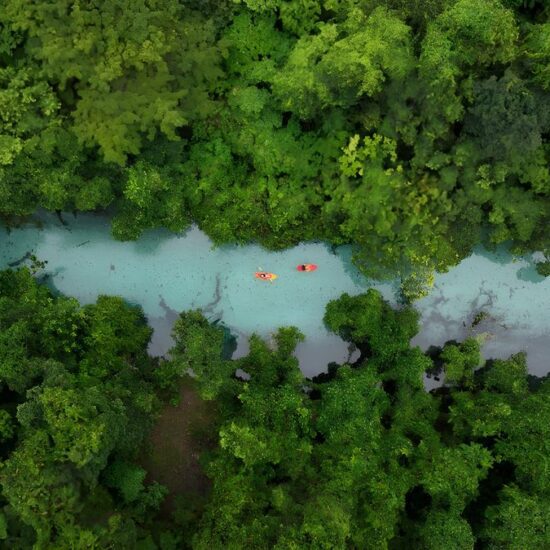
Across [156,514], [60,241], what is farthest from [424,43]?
[156,514]

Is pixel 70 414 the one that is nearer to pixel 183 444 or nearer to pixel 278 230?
pixel 183 444

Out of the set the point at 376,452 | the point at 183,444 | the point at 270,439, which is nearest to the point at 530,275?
the point at 376,452

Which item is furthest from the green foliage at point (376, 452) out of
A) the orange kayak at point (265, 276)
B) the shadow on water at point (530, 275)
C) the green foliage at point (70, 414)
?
the shadow on water at point (530, 275)

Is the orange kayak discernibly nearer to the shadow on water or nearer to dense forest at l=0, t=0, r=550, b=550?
dense forest at l=0, t=0, r=550, b=550

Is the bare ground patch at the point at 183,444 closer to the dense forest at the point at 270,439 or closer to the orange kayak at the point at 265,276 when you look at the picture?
the dense forest at the point at 270,439

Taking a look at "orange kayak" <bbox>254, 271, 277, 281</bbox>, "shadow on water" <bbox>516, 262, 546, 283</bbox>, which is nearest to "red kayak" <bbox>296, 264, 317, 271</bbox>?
"orange kayak" <bbox>254, 271, 277, 281</bbox>

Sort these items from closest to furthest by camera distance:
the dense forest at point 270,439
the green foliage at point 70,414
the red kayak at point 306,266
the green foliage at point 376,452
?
the green foliage at point 70,414, the dense forest at point 270,439, the green foliage at point 376,452, the red kayak at point 306,266
